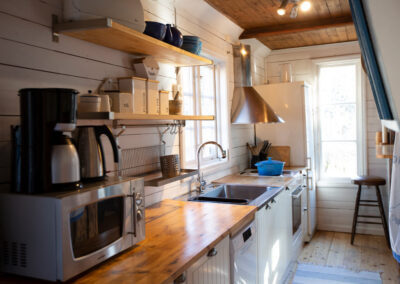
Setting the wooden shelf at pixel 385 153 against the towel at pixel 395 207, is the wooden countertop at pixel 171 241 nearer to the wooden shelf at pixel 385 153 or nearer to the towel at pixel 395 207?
the towel at pixel 395 207

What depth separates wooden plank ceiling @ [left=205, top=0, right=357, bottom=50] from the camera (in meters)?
3.19

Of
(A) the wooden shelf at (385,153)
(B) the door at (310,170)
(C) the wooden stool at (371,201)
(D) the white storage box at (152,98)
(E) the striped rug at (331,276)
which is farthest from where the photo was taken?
(B) the door at (310,170)

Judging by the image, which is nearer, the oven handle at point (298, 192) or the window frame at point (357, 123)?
the oven handle at point (298, 192)

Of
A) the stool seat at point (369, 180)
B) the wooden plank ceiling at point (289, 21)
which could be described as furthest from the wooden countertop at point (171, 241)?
the stool seat at point (369, 180)

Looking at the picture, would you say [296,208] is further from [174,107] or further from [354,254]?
[174,107]

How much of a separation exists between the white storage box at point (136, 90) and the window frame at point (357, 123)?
11.1 ft

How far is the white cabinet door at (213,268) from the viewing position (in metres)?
1.49

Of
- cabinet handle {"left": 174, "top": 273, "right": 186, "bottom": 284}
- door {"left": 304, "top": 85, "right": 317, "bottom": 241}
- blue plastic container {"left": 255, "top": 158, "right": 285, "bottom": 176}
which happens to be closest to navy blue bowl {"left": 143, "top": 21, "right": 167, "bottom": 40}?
cabinet handle {"left": 174, "top": 273, "right": 186, "bottom": 284}

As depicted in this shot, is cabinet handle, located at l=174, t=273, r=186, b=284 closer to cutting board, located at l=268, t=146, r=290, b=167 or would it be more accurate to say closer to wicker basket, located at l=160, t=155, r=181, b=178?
wicker basket, located at l=160, t=155, r=181, b=178

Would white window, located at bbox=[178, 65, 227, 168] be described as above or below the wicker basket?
above

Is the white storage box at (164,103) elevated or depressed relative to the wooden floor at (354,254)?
elevated

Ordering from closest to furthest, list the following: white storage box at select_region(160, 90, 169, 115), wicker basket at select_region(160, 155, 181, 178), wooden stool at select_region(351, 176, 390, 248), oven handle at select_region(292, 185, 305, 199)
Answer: white storage box at select_region(160, 90, 169, 115) → wicker basket at select_region(160, 155, 181, 178) → oven handle at select_region(292, 185, 305, 199) → wooden stool at select_region(351, 176, 390, 248)

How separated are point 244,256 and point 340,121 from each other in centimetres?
323

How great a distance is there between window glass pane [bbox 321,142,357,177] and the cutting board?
29.8 inches
